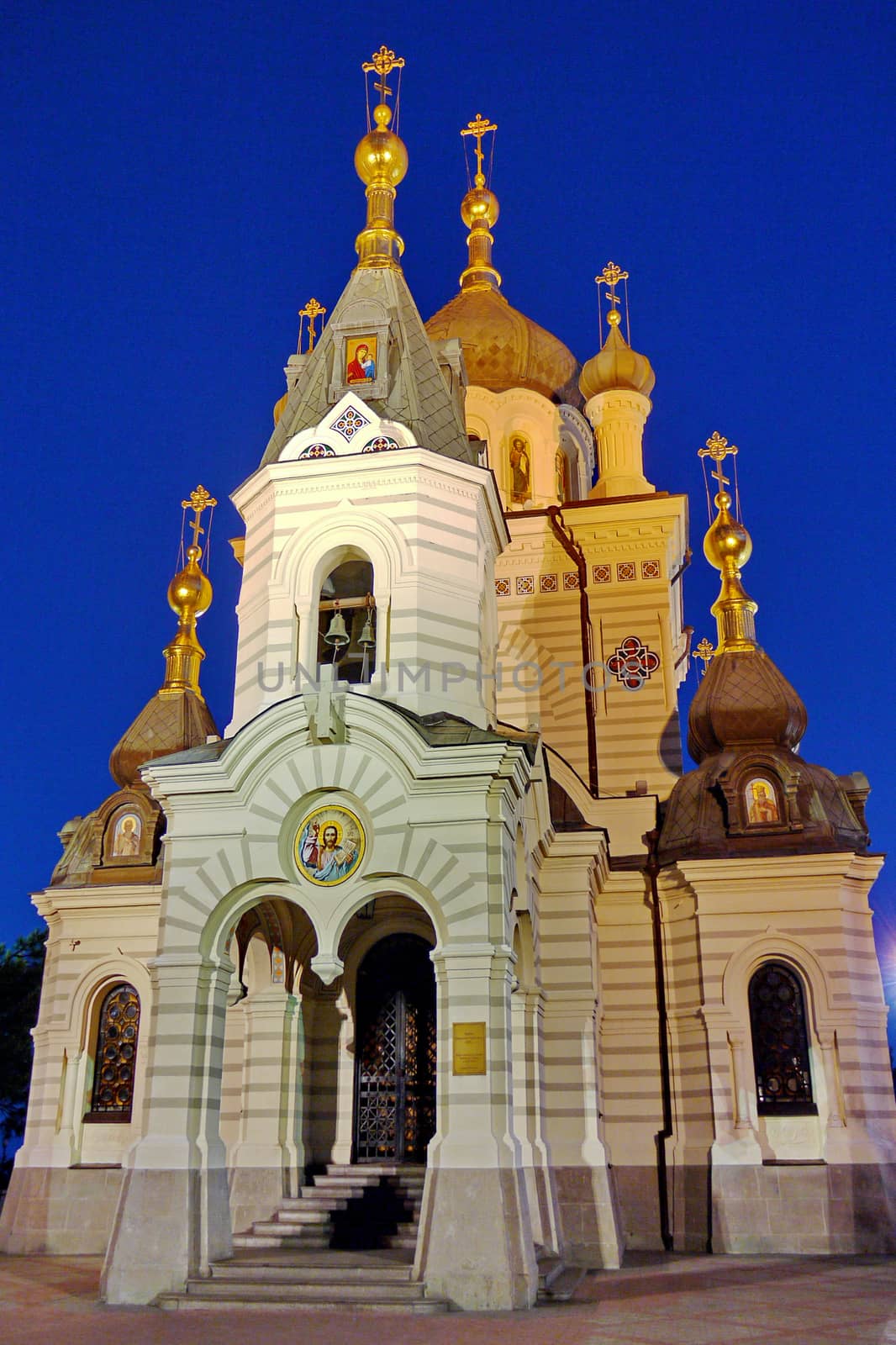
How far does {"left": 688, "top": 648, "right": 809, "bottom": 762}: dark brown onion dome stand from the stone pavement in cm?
760

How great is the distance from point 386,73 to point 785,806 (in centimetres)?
1218

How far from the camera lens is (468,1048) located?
1126 centimetres

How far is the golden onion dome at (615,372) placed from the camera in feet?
74.6

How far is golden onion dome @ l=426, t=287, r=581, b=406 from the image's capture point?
2328 cm

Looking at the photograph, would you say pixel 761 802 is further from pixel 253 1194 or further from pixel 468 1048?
pixel 253 1194

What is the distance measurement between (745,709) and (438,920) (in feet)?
26.4

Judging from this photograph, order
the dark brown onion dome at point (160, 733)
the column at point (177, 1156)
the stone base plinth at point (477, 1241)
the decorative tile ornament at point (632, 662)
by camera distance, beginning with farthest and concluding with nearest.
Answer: the decorative tile ornament at point (632, 662) < the dark brown onion dome at point (160, 733) < the column at point (177, 1156) < the stone base plinth at point (477, 1241)

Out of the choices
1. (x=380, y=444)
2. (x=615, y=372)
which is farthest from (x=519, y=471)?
(x=380, y=444)

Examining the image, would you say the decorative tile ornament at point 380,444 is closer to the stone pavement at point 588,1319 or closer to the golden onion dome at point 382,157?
the golden onion dome at point 382,157

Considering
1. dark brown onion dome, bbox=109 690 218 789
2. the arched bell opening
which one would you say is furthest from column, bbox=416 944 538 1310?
dark brown onion dome, bbox=109 690 218 789

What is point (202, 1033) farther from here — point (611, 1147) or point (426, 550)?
point (611, 1147)

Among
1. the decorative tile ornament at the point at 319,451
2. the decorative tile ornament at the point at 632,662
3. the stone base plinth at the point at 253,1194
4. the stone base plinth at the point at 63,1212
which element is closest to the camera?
the stone base plinth at the point at 253,1194

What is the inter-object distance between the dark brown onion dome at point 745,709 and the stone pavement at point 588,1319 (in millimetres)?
7597

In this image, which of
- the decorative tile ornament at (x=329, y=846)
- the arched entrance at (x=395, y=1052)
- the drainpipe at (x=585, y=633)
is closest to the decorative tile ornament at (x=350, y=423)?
the decorative tile ornament at (x=329, y=846)
